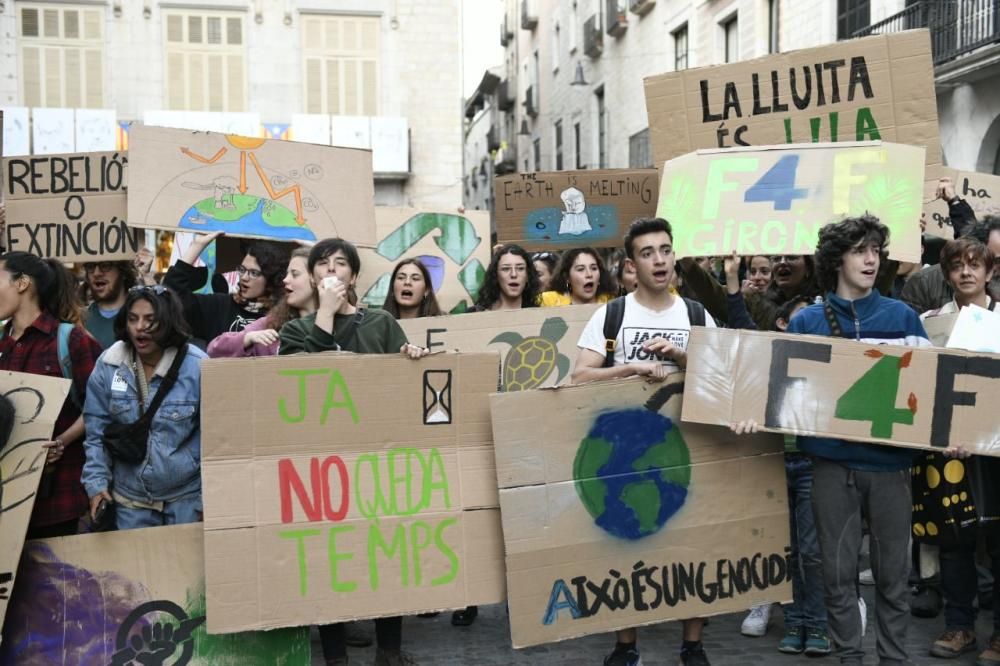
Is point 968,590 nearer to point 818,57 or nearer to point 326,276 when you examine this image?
point 818,57

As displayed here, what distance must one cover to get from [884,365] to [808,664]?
150 cm

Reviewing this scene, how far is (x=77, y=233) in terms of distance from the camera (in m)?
6.02

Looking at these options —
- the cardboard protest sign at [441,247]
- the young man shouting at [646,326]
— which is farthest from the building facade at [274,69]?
the young man shouting at [646,326]

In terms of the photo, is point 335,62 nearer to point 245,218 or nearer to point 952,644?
point 245,218

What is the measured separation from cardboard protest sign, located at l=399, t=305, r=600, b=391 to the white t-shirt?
4.10 ft

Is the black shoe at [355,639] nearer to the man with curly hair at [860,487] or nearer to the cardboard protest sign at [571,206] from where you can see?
the man with curly hair at [860,487]

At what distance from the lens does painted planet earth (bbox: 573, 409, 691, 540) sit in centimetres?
420

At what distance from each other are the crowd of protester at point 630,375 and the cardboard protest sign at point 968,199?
1.94 meters

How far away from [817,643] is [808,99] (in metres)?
2.63

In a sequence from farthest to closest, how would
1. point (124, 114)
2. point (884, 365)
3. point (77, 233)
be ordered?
1. point (124, 114)
2. point (77, 233)
3. point (884, 365)

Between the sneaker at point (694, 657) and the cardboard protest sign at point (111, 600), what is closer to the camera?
the cardboard protest sign at point (111, 600)

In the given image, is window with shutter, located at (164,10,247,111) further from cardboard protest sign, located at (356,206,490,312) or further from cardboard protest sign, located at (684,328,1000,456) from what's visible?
cardboard protest sign, located at (684,328,1000,456)

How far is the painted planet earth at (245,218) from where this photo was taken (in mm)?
5922

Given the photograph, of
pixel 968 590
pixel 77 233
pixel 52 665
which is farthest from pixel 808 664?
pixel 77 233
